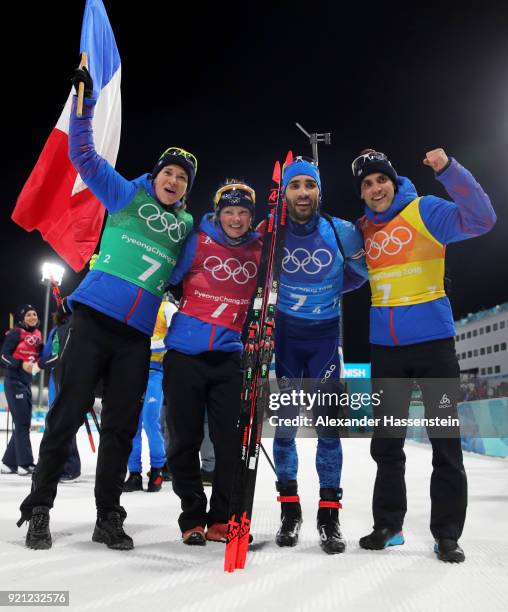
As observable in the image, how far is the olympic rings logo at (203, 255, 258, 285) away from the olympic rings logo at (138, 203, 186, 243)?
26 centimetres

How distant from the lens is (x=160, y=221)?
3.28m

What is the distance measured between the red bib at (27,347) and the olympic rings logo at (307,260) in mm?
4664

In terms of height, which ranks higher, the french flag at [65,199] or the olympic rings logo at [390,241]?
the french flag at [65,199]

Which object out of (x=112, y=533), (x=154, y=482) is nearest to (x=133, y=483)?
(x=154, y=482)

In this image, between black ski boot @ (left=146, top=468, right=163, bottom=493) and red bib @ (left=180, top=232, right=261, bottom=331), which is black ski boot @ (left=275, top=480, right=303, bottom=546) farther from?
black ski boot @ (left=146, top=468, right=163, bottom=493)

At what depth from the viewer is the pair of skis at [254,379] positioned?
2.61 meters

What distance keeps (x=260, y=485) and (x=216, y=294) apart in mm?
2852

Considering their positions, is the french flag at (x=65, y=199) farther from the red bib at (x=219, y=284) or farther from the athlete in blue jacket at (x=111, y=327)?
the red bib at (x=219, y=284)

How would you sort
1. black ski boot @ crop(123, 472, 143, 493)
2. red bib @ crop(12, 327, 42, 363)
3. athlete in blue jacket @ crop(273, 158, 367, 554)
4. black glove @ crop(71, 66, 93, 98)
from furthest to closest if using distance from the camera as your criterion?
1. red bib @ crop(12, 327, 42, 363)
2. black ski boot @ crop(123, 472, 143, 493)
3. athlete in blue jacket @ crop(273, 158, 367, 554)
4. black glove @ crop(71, 66, 93, 98)

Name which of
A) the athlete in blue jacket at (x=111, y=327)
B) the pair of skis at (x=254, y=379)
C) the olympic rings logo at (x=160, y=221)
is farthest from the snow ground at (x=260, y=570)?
the olympic rings logo at (x=160, y=221)

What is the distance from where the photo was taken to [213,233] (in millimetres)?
3369

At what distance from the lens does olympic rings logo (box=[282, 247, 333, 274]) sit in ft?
10.9

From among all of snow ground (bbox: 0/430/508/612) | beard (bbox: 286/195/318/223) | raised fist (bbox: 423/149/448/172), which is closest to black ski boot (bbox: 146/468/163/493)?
snow ground (bbox: 0/430/508/612)

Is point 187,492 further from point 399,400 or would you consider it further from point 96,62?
point 96,62
